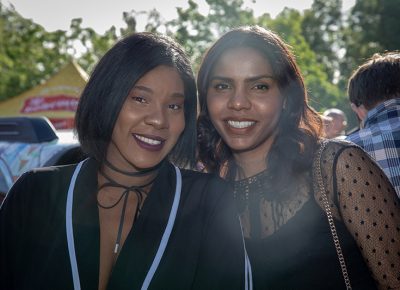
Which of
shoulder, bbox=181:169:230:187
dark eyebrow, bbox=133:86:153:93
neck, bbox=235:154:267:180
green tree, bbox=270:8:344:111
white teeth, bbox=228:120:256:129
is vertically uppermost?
dark eyebrow, bbox=133:86:153:93

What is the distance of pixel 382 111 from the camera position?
361 centimetres

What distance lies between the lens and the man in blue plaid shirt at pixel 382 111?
Answer: 11.3 feet

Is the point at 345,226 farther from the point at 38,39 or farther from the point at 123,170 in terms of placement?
the point at 38,39

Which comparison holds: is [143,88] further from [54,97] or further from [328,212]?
[54,97]

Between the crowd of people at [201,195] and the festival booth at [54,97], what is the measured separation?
43.4 feet

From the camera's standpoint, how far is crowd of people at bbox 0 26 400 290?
2256 millimetres

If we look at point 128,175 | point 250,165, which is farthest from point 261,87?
point 128,175

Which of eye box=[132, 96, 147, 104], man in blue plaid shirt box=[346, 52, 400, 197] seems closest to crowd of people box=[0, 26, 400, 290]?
eye box=[132, 96, 147, 104]

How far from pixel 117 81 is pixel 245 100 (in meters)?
0.64

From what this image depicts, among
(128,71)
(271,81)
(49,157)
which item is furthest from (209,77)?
(49,157)

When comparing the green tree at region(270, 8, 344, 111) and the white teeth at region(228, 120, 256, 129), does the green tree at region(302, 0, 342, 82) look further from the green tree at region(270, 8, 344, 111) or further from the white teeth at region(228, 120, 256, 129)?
the white teeth at region(228, 120, 256, 129)

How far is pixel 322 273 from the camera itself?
2.42 metres

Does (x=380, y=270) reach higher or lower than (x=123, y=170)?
lower

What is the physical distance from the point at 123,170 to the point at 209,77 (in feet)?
2.26
